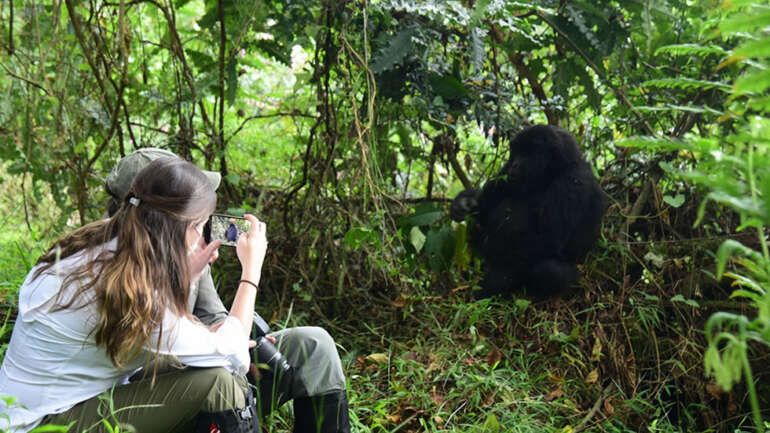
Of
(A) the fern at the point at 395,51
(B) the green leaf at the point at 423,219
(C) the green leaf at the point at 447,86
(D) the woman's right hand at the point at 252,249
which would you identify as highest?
(A) the fern at the point at 395,51

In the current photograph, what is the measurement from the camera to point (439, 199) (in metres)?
4.32

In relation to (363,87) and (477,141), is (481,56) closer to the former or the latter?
(363,87)

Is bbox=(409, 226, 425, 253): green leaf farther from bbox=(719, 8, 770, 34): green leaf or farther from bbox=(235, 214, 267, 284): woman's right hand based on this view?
bbox=(719, 8, 770, 34): green leaf

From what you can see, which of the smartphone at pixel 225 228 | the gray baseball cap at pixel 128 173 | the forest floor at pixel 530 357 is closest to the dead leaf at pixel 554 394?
the forest floor at pixel 530 357

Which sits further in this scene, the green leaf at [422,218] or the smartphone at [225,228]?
the green leaf at [422,218]

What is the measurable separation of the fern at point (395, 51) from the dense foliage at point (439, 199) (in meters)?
0.01

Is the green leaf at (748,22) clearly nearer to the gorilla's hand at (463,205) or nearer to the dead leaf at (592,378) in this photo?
the dead leaf at (592,378)

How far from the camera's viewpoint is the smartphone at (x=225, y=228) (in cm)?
242

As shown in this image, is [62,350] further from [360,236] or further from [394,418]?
[360,236]

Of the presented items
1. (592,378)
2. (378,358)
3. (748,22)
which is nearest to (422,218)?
(378,358)

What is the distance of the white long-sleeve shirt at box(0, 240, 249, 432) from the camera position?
6.28ft

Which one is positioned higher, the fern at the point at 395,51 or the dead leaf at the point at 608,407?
the fern at the point at 395,51

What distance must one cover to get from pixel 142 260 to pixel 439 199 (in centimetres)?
260

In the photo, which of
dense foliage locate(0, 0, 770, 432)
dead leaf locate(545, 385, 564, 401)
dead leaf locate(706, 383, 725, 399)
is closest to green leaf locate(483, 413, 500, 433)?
dense foliage locate(0, 0, 770, 432)
